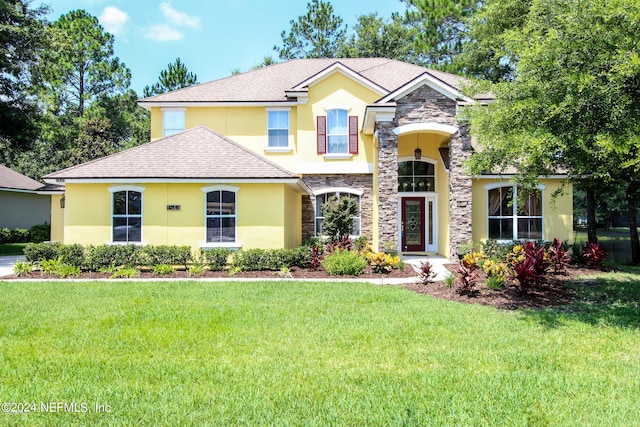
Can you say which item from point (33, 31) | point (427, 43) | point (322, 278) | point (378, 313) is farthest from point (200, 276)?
point (427, 43)

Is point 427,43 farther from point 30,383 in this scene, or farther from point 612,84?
point 30,383

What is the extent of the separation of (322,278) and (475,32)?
49.5ft

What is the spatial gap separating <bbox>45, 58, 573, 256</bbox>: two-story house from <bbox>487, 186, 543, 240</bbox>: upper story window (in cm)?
5

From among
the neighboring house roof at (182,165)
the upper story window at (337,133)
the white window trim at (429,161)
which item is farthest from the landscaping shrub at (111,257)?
the white window trim at (429,161)

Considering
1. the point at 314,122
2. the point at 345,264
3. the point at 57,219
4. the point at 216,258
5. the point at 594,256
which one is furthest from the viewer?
the point at 57,219

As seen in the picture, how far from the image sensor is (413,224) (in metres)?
19.6

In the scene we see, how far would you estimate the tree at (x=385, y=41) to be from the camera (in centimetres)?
3366

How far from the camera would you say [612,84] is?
697 cm

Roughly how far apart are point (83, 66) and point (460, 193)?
1463 inches

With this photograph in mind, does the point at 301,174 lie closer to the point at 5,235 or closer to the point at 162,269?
the point at 162,269

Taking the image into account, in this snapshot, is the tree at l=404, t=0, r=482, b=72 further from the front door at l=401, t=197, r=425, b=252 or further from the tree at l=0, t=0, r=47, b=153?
the tree at l=0, t=0, r=47, b=153

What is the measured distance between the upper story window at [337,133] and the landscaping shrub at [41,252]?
35.1 ft

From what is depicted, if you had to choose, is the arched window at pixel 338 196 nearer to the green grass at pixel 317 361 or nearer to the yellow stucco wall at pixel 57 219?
the green grass at pixel 317 361

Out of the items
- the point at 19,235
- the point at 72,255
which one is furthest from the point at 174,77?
the point at 72,255
